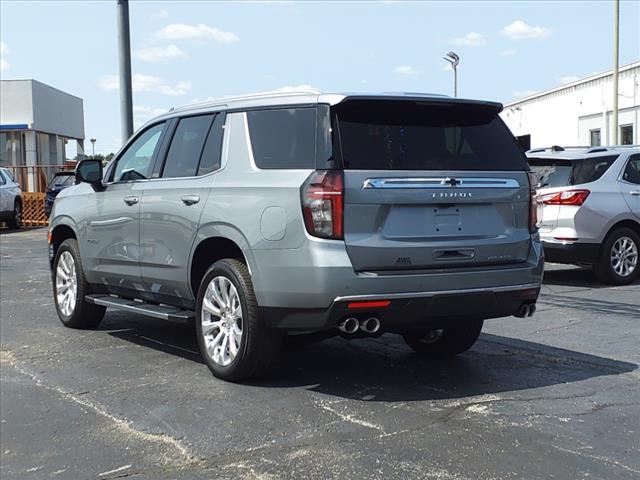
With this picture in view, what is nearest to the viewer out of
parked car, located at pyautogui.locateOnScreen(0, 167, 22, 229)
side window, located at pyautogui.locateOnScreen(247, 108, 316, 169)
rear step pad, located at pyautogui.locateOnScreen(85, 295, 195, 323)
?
side window, located at pyautogui.locateOnScreen(247, 108, 316, 169)

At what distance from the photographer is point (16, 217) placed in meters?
23.9

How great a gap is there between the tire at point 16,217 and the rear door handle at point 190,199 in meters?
19.4

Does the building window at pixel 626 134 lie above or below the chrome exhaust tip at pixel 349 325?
above

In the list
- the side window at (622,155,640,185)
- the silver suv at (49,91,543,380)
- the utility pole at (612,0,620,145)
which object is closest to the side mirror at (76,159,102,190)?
the silver suv at (49,91,543,380)

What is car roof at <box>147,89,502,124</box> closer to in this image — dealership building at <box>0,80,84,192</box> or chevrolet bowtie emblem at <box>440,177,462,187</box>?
chevrolet bowtie emblem at <box>440,177,462,187</box>

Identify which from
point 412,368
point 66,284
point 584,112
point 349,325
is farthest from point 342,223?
point 584,112

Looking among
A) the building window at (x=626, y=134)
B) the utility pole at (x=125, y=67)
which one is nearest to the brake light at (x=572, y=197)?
the utility pole at (x=125, y=67)

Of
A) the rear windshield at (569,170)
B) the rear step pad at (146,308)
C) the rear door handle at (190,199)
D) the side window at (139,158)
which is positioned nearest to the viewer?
the rear door handle at (190,199)

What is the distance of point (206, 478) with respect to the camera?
3.82 meters

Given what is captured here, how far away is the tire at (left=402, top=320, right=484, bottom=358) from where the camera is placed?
614 cm

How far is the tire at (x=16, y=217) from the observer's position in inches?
936

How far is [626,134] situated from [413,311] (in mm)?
25250

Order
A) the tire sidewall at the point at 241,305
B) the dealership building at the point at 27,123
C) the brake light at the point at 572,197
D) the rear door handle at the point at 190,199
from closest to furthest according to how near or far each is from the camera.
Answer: the tire sidewall at the point at 241,305, the rear door handle at the point at 190,199, the brake light at the point at 572,197, the dealership building at the point at 27,123

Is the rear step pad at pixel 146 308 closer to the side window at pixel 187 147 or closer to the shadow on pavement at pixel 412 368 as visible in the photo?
the shadow on pavement at pixel 412 368
